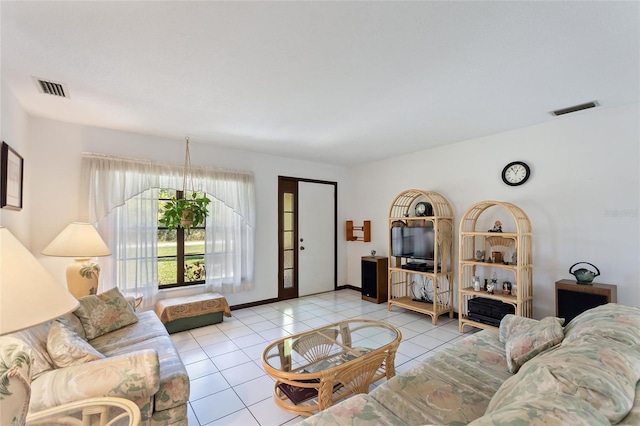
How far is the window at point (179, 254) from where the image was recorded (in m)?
3.93

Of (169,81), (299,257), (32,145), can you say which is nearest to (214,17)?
(169,81)

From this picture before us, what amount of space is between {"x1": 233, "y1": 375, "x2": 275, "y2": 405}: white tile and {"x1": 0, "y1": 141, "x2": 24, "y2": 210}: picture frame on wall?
236 centimetres

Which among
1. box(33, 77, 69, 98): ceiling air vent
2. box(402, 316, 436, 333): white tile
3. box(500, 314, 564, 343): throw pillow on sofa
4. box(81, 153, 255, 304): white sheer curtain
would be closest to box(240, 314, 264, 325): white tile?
box(81, 153, 255, 304): white sheer curtain

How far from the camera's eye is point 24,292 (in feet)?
2.89

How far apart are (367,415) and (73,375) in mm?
1520

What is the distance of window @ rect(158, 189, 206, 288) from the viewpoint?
12.9ft

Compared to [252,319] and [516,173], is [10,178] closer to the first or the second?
[252,319]

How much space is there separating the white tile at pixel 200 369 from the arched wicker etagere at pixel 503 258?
9.50 feet

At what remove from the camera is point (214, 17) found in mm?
1582

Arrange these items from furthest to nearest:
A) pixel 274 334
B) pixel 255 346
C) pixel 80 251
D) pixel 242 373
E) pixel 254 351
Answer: pixel 274 334 < pixel 255 346 < pixel 254 351 < pixel 80 251 < pixel 242 373

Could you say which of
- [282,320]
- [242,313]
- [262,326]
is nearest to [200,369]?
[262,326]

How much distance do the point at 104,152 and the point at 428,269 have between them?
4549mm

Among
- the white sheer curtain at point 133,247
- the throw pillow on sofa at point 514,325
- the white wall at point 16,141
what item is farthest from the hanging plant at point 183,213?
the throw pillow on sofa at point 514,325

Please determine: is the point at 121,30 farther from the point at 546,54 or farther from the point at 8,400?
the point at 546,54
